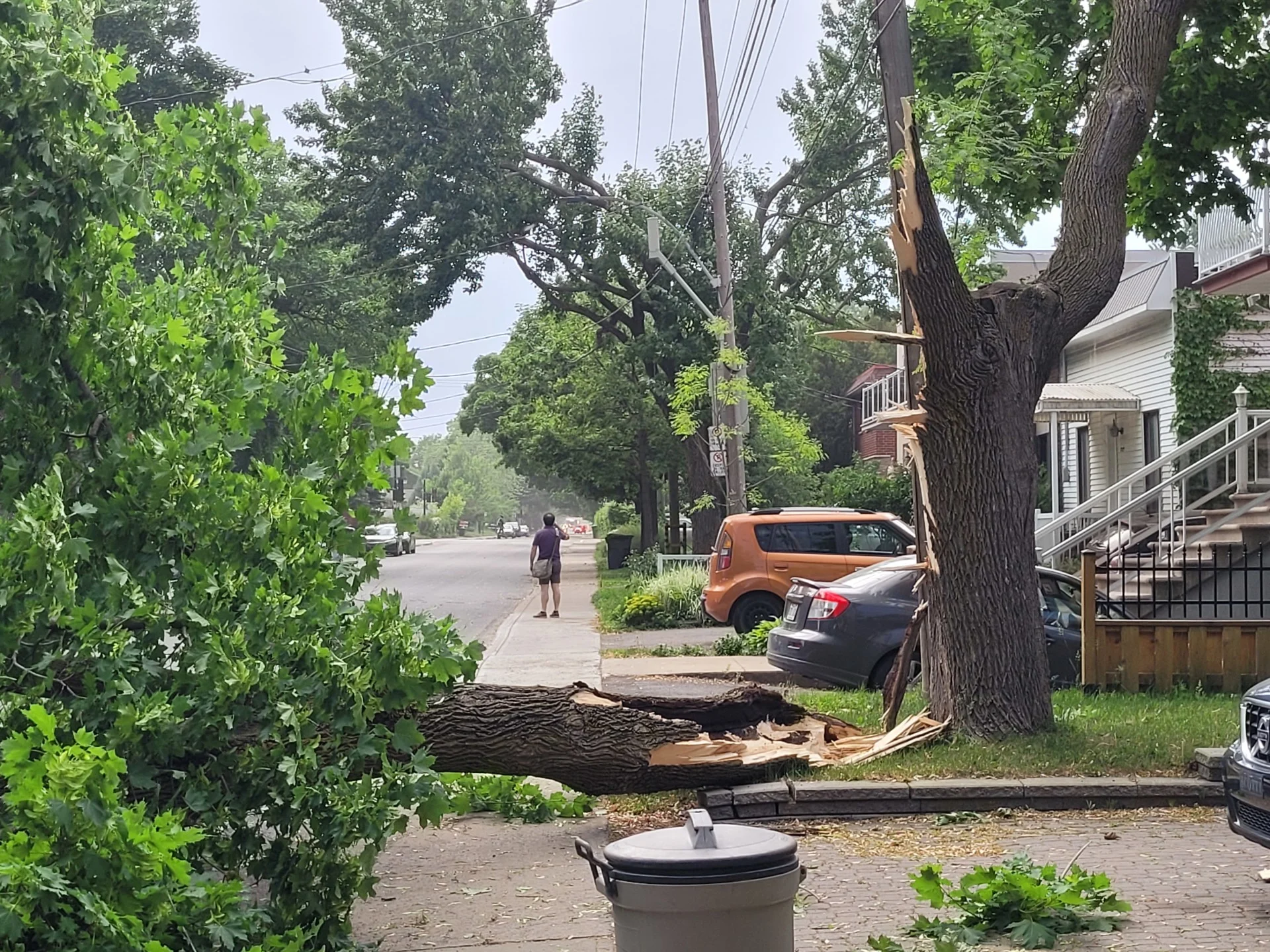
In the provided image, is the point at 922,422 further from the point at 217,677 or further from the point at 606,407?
the point at 606,407

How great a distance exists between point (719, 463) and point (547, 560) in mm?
3346

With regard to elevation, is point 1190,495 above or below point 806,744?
above

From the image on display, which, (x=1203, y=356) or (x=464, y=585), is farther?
(x=464, y=585)

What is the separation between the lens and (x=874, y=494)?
3359cm

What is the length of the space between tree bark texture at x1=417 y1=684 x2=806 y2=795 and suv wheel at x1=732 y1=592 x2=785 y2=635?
10130mm

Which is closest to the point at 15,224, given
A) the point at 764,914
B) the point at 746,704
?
the point at 764,914

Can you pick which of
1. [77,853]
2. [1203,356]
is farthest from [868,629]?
[1203,356]

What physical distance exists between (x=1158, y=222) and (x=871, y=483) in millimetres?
20749

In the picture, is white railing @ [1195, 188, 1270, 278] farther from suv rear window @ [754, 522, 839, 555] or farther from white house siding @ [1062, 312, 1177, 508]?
suv rear window @ [754, 522, 839, 555]

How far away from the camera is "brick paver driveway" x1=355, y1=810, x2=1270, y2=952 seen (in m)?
6.07

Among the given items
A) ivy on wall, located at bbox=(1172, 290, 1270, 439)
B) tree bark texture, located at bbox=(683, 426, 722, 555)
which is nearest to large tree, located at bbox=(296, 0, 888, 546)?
tree bark texture, located at bbox=(683, 426, 722, 555)

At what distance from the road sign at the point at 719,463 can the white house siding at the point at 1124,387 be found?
286 inches

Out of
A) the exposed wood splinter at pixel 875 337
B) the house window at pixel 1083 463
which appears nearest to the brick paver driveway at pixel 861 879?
the exposed wood splinter at pixel 875 337

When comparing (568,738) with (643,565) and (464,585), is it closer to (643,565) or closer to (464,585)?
(643,565)
